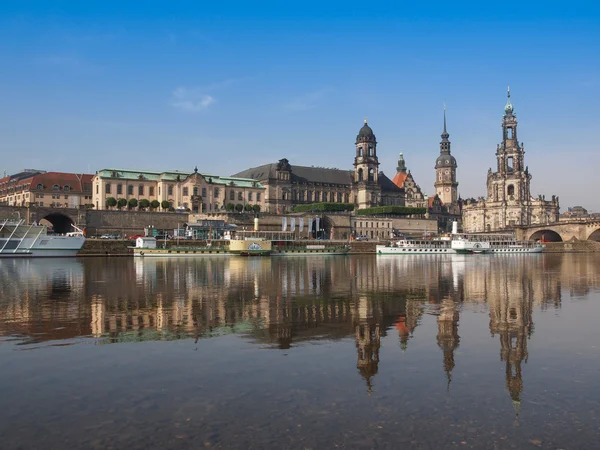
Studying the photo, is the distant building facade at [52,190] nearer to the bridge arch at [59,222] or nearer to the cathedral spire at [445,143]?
the bridge arch at [59,222]

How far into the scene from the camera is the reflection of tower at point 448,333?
1148cm

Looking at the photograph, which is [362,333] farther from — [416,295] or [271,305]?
[416,295]

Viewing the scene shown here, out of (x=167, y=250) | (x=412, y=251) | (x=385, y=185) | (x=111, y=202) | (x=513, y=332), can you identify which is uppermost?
(x=385, y=185)

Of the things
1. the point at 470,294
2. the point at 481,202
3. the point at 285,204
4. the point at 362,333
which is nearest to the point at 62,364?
the point at 362,333

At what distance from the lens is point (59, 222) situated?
83500 mm

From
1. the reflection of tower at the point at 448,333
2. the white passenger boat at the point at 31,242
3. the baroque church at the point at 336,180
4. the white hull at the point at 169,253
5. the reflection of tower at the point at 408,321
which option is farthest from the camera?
the baroque church at the point at 336,180

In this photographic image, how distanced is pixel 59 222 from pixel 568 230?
8644cm

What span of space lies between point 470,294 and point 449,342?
11366 mm

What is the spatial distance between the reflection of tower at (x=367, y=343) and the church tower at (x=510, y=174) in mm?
118460

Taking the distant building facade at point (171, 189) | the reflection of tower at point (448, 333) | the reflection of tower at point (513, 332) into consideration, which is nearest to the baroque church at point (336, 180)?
the distant building facade at point (171, 189)

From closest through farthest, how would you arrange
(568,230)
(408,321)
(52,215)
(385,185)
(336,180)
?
(408,321)
(52,215)
(568,230)
(336,180)
(385,185)

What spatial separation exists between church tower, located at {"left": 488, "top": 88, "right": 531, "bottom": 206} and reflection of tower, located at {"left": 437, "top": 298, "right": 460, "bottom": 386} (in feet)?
379

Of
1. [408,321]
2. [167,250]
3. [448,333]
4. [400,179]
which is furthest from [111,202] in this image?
[400,179]

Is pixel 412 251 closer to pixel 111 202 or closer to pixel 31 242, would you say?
pixel 111 202
